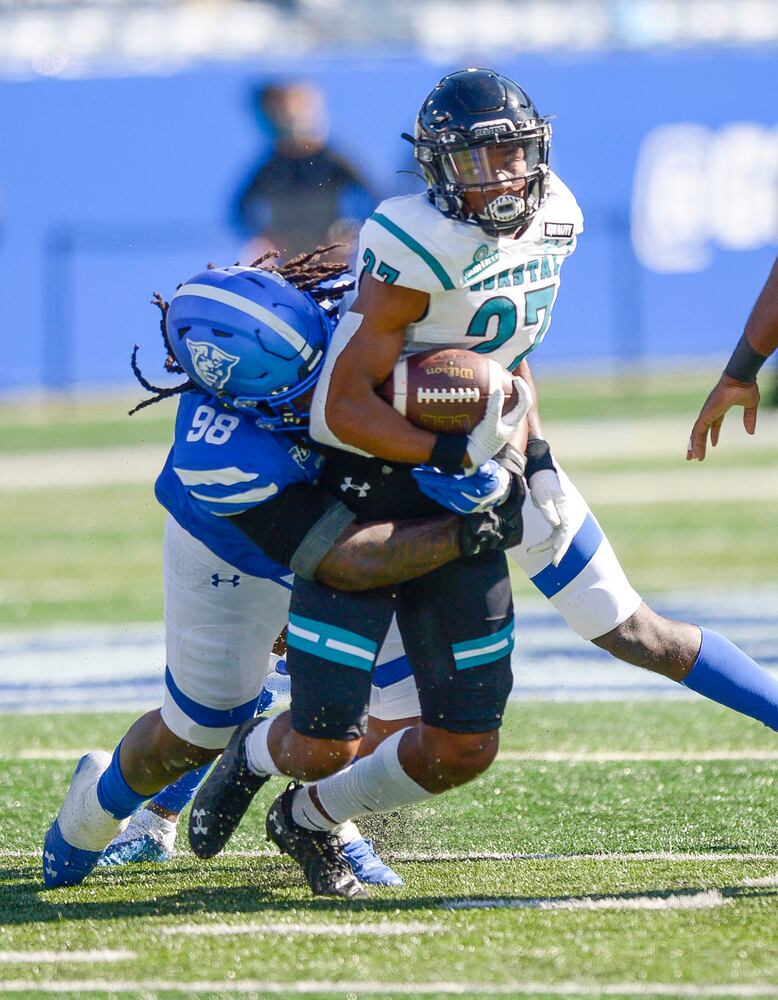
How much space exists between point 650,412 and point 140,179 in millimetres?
6449

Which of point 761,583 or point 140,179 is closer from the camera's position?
point 761,583

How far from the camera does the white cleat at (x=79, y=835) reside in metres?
3.44

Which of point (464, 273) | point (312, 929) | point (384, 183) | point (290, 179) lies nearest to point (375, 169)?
point (384, 183)

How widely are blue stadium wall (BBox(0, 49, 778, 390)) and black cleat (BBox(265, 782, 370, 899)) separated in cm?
1453

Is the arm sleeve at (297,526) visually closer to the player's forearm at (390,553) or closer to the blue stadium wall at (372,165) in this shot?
the player's forearm at (390,553)

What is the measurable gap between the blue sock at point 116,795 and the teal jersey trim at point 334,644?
576 mm

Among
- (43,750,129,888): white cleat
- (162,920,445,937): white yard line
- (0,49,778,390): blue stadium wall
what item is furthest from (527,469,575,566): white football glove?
(0,49,778,390): blue stadium wall

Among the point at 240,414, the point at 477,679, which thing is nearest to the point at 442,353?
the point at 240,414

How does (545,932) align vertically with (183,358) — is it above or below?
below

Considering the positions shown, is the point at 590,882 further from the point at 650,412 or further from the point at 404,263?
the point at 650,412

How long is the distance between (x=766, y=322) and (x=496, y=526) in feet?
2.82

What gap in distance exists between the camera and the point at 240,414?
322 cm

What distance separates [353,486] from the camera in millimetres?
3229

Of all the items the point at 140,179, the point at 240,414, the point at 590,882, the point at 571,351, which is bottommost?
the point at 571,351
